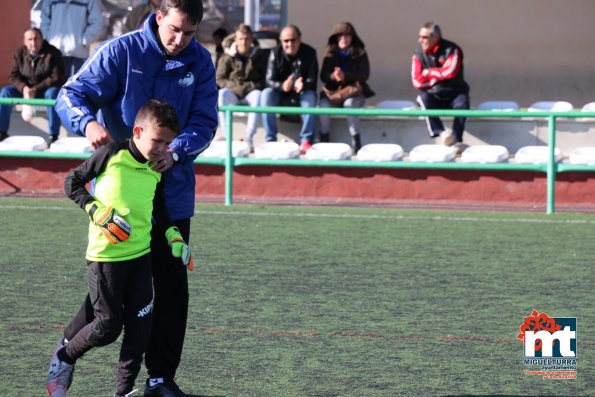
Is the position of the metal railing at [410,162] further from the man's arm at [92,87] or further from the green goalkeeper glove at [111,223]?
the green goalkeeper glove at [111,223]

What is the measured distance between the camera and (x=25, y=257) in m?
8.56

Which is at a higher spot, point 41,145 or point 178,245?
point 41,145

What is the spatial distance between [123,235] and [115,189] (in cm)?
20

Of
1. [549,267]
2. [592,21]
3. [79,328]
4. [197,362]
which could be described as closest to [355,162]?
[549,267]

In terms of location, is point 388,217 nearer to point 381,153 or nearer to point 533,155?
point 381,153

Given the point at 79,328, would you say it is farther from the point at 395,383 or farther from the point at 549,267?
the point at 549,267

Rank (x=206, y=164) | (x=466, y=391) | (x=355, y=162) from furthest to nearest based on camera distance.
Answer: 1. (x=206, y=164)
2. (x=355, y=162)
3. (x=466, y=391)

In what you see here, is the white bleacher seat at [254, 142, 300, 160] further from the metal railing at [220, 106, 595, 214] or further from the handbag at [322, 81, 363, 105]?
the handbag at [322, 81, 363, 105]

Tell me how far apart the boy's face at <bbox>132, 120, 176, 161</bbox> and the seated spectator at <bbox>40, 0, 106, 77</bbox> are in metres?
9.83

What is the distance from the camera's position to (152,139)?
15.0ft

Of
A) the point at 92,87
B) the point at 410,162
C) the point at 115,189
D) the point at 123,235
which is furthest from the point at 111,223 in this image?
the point at 410,162

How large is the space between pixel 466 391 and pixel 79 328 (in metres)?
1.63

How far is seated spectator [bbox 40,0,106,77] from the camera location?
559 inches

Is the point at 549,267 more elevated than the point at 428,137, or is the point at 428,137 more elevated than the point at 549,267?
the point at 428,137
